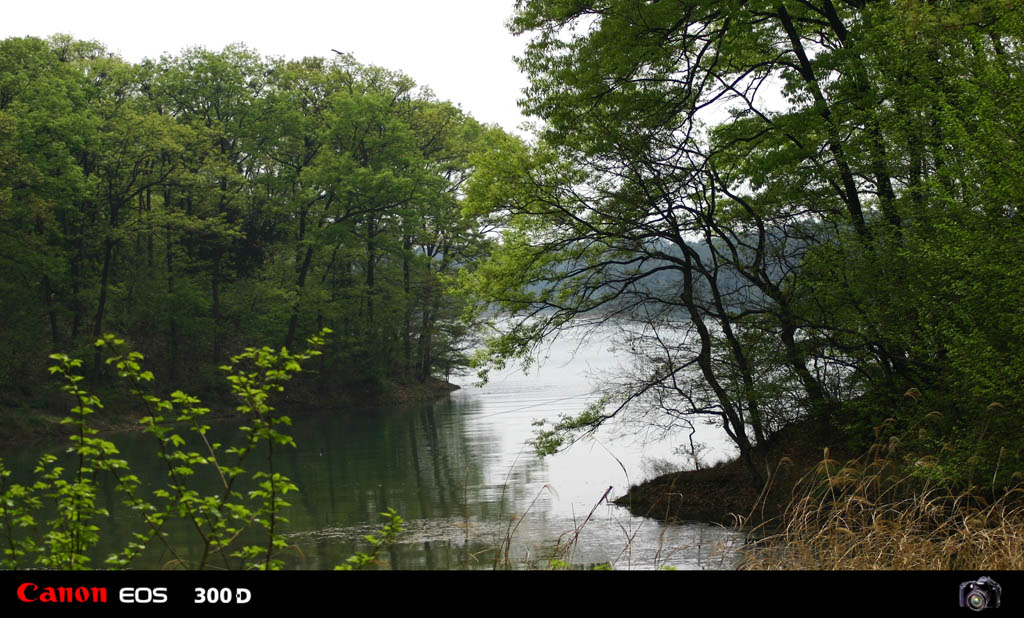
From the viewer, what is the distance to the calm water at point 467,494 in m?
12.1

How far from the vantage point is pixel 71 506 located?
4.51m

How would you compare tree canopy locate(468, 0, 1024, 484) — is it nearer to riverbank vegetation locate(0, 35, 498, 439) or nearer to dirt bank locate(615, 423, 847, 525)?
dirt bank locate(615, 423, 847, 525)

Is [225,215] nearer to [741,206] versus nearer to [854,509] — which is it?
[741,206]

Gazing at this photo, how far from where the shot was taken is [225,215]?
3831 centimetres

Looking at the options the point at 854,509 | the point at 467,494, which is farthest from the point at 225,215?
the point at 854,509

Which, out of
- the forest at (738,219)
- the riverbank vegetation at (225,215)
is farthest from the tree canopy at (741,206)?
the riverbank vegetation at (225,215)

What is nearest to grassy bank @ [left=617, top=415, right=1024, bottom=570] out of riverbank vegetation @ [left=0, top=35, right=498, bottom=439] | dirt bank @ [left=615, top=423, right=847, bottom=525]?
dirt bank @ [left=615, top=423, right=847, bottom=525]

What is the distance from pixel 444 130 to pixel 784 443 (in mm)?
32852

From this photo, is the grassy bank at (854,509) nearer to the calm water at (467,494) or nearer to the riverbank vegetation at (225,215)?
the calm water at (467,494)
